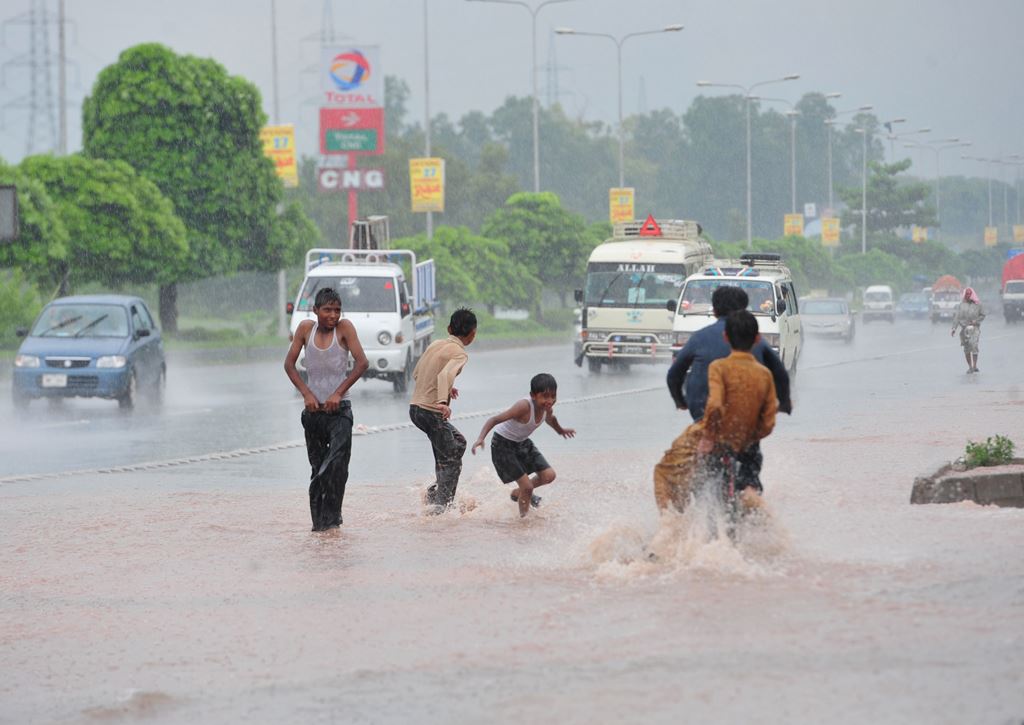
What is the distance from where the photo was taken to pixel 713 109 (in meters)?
147

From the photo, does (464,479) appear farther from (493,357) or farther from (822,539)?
(493,357)

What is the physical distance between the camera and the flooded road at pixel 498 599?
265 inches

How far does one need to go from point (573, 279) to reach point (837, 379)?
33.8 m

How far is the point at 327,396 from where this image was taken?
1125 centimetres

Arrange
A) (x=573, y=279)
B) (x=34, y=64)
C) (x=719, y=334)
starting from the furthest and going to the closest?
(x=34, y=64)
(x=573, y=279)
(x=719, y=334)

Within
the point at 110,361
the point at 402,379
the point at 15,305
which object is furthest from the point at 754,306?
the point at 15,305

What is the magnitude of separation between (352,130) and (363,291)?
32.9 m

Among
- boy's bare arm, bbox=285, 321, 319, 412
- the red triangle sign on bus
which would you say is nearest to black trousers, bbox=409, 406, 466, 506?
boy's bare arm, bbox=285, 321, 319, 412

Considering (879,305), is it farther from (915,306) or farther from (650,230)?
(650,230)

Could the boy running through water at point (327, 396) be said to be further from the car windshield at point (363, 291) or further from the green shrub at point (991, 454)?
the car windshield at point (363, 291)

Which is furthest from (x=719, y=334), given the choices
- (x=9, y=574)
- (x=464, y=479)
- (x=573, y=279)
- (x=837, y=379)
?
(x=573, y=279)

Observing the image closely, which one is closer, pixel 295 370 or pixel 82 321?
pixel 295 370

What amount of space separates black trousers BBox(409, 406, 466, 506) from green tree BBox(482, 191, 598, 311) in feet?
162

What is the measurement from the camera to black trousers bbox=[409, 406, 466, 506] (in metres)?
11.8
